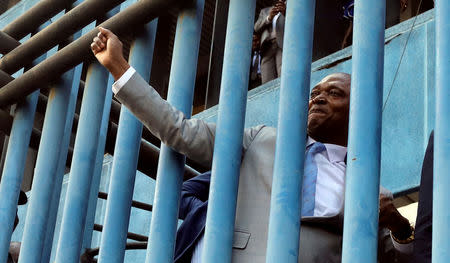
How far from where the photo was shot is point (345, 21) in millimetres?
8125

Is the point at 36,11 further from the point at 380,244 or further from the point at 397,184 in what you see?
the point at 397,184

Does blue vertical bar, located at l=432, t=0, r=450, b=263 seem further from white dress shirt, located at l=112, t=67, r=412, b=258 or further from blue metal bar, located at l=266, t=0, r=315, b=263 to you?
white dress shirt, located at l=112, t=67, r=412, b=258

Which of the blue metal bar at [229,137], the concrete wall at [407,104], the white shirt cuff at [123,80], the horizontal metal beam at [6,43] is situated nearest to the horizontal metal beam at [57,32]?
the horizontal metal beam at [6,43]

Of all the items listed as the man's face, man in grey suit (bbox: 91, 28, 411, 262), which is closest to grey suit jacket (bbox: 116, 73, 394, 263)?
man in grey suit (bbox: 91, 28, 411, 262)

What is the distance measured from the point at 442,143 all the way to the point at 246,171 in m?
0.96

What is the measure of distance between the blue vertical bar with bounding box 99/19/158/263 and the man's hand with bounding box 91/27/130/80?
0.54 ft

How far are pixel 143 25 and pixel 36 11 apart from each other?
62 cm

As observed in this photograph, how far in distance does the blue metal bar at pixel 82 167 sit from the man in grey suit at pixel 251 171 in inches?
9.7

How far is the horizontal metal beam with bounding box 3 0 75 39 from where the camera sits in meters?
3.27

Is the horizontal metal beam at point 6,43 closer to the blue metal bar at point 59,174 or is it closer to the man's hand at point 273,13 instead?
the blue metal bar at point 59,174

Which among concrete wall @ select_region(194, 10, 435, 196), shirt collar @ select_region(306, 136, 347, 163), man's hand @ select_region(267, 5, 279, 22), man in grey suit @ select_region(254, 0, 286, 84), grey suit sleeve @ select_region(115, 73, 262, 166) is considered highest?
man's hand @ select_region(267, 5, 279, 22)

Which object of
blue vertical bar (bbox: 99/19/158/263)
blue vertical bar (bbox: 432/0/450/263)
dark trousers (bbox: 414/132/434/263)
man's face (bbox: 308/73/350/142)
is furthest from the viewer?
man's face (bbox: 308/73/350/142)

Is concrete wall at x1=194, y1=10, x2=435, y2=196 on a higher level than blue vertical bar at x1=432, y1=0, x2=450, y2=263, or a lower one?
higher

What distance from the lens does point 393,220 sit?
3025mm
